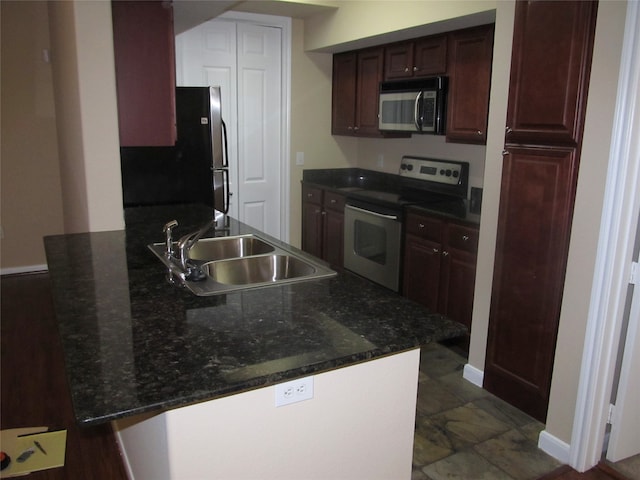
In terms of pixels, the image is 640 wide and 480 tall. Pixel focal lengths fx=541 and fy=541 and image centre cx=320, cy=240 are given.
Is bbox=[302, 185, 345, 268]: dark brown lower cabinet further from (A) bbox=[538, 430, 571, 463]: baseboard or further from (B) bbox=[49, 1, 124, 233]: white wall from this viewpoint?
(A) bbox=[538, 430, 571, 463]: baseboard

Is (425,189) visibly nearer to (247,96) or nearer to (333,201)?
(333,201)

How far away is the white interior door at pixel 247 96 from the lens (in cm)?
445

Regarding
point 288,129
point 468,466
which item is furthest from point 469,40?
point 468,466

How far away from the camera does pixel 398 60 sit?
4129 millimetres

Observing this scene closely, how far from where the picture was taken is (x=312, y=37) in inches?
183

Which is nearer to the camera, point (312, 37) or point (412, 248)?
point (412, 248)

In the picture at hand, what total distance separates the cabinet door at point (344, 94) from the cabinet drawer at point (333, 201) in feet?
1.93

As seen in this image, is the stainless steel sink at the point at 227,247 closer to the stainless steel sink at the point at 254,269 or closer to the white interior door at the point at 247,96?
the stainless steel sink at the point at 254,269

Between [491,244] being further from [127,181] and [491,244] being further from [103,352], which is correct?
[127,181]

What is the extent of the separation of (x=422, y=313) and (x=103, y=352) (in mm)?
931

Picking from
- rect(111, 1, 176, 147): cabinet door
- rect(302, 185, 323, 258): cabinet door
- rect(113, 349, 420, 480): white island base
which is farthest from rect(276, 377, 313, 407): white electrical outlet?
rect(302, 185, 323, 258): cabinet door

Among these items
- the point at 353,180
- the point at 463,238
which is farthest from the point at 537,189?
the point at 353,180

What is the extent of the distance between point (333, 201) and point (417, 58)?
1392 mm

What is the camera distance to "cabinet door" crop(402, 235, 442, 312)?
3.63 metres
